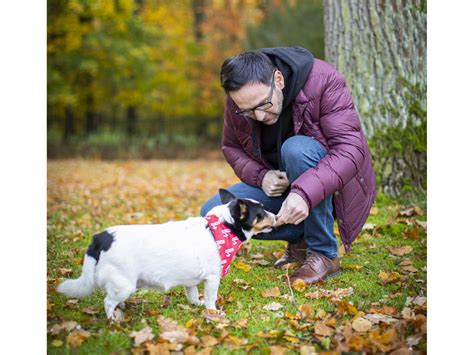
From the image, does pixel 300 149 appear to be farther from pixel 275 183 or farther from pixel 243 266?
pixel 243 266

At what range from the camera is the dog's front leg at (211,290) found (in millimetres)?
2963

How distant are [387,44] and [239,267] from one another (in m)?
2.79

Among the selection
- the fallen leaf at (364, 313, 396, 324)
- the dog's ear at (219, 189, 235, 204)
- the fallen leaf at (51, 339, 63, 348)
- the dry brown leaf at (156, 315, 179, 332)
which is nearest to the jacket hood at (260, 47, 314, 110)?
the dog's ear at (219, 189, 235, 204)

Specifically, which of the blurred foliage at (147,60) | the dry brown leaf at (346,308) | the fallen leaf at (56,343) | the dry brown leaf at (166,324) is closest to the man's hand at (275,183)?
the dry brown leaf at (346,308)

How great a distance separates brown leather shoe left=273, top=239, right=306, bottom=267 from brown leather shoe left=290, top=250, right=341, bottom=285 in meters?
0.23

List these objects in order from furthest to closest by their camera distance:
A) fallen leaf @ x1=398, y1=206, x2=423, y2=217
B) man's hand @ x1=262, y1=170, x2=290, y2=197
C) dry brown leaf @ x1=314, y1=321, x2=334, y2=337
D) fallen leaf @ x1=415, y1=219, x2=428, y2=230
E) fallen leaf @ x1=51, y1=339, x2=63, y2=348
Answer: fallen leaf @ x1=398, y1=206, x2=423, y2=217, fallen leaf @ x1=415, y1=219, x2=428, y2=230, man's hand @ x1=262, y1=170, x2=290, y2=197, dry brown leaf @ x1=314, y1=321, x2=334, y2=337, fallen leaf @ x1=51, y1=339, x2=63, y2=348

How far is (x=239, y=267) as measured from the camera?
12.7 ft

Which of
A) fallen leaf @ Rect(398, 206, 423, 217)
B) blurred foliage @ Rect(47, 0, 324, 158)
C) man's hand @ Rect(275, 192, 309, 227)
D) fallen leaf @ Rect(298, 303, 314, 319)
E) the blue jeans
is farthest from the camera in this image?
blurred foliage @ Rect(47, 0, 324, 158)

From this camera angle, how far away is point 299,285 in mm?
3453

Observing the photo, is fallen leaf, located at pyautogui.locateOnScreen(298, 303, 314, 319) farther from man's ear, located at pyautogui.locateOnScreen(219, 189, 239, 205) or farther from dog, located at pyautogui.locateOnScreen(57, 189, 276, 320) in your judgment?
man's ear, located at pyautogui.locateOnScreen(219, 189, 239, 205)

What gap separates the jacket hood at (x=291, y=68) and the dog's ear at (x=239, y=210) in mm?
756

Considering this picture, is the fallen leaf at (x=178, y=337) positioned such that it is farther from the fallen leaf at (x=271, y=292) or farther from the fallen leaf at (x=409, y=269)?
the fallen leaf at (x=409, y=269)

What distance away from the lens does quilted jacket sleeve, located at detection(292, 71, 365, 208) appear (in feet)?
10.3
